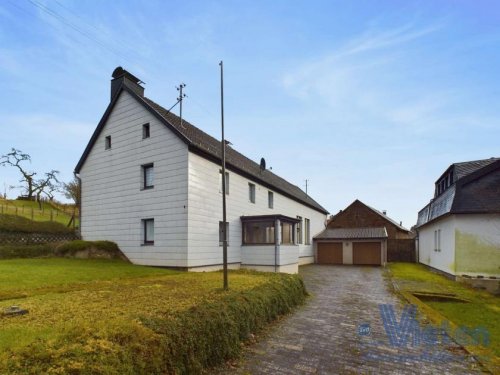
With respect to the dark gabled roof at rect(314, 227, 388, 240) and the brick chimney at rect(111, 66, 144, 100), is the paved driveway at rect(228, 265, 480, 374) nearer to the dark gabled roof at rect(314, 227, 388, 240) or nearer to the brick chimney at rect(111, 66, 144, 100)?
the brick chimney at rect(111, 66, 144, 100)

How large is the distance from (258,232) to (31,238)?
44.3 feet

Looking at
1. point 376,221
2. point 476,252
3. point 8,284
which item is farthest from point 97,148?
point 376,221

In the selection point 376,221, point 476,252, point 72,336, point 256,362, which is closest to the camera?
point 72,336

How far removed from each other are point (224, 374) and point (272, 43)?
9042 millimetres

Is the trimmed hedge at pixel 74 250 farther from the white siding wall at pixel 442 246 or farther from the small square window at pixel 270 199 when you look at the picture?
the white siding wall at pixel 442 246

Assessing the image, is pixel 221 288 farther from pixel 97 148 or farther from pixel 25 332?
pixel 97 148

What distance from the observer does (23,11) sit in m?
7.09

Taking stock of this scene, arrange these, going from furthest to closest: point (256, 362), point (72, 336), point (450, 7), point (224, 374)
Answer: point (450, 7) < point (256, 362) < point (224, 374) < point (72, 336)

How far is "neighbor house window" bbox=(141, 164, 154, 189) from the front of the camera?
16188 millimetres

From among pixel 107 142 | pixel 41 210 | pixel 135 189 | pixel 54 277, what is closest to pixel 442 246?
pixel 135 189

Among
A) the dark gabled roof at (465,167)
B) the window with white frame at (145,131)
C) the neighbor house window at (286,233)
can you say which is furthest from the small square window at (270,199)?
the dark gabled roof at (465,167)

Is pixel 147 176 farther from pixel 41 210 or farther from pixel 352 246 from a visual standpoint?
pixel 41 210

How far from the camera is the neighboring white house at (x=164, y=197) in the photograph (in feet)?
48.5

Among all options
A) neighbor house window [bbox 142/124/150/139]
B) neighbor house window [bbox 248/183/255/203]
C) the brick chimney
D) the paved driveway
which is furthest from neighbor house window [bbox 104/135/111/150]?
the paved driveway
